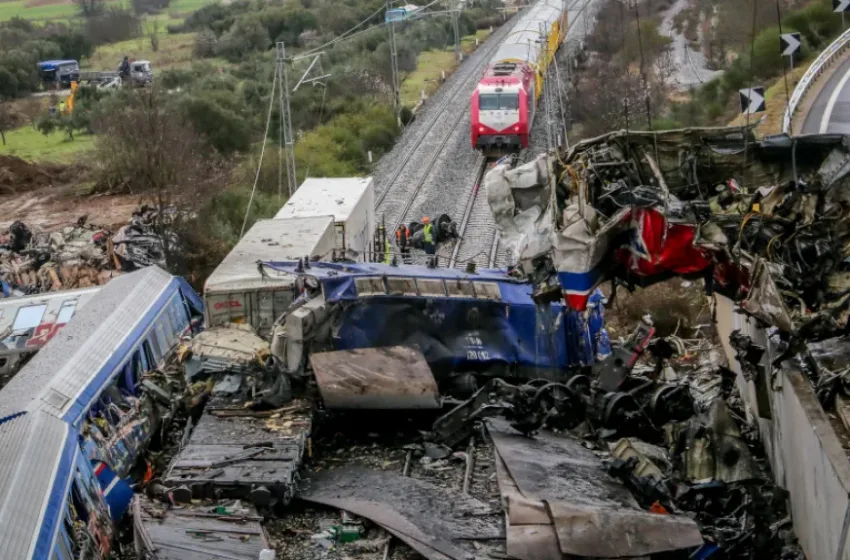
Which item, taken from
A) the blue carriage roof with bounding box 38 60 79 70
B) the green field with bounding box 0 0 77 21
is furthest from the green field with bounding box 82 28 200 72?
the green field with bounding box 0 0 77 21

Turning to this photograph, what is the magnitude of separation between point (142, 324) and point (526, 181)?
624cm

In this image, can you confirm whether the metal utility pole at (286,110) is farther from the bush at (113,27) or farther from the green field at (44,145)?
the bush at (113,27)

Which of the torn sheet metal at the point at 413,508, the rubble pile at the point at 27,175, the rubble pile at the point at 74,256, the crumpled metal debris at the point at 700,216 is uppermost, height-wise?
the crumpled metal debris at the point at 700,216

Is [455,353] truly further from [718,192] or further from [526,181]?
[718,192]

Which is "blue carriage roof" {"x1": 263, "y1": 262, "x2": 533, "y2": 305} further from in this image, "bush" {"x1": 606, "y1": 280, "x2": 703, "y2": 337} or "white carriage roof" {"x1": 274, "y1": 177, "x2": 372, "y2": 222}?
"white carriage roof" {"x1": 274, "y1": 177, "x2": 372, "y2": 222}

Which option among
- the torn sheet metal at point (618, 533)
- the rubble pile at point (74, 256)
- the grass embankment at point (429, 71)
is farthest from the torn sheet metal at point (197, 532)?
the grass embankment at point (429, 71)

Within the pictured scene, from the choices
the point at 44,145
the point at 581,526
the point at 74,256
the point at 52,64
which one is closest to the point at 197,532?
the point at 581,526

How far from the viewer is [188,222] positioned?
25328mm

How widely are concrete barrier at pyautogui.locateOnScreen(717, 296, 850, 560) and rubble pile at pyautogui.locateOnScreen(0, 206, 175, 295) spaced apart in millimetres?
14276

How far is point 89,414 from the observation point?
1289 centimetres

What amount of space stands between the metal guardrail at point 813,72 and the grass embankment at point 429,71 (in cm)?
1600

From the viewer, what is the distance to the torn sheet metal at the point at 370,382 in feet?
43.8

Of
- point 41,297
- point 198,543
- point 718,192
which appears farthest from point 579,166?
point 41,297

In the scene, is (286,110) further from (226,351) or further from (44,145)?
(44,145)
